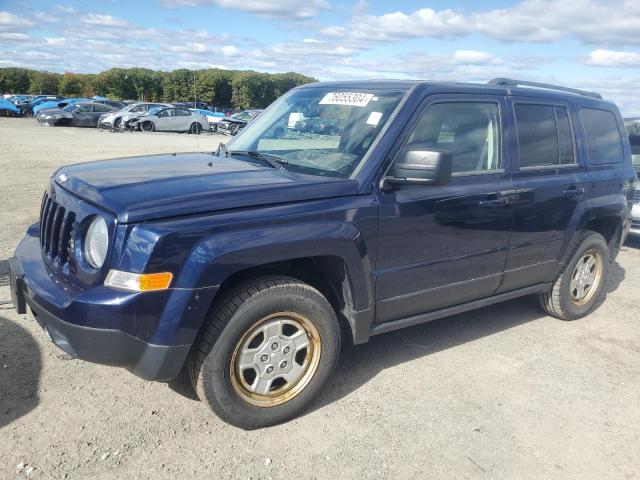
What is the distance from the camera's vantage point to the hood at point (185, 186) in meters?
2.81

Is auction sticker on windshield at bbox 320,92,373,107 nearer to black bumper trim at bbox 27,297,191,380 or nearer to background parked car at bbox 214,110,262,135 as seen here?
black bumper trim at bbox 27,297,191,380

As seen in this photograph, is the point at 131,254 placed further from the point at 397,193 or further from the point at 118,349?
the point at 397,193

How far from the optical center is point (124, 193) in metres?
2.92

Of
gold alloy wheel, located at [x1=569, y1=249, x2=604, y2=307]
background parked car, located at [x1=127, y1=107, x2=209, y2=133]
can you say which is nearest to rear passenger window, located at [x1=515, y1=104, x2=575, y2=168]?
gold alloy wheel, located at [x1=569, y1=249, x2=604, y2=307]

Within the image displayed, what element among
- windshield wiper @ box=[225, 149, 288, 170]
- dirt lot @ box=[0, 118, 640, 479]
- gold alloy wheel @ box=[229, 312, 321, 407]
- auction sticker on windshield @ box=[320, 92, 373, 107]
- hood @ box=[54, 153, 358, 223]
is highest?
auction sticker on windshield @ box=[320, 92, 373, 107]

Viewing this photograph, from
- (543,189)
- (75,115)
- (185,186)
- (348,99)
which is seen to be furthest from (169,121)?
(185,186)

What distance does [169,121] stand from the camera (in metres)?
30.9

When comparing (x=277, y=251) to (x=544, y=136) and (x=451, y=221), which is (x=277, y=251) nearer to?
(x=451, y=221)

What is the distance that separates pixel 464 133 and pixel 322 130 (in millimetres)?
985

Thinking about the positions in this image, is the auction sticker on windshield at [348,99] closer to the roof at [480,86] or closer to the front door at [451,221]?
the roof at [480,86]

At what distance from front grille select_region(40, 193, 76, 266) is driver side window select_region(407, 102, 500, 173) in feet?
6.84

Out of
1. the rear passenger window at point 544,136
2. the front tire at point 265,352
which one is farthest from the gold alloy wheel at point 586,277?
the front tire at point 265,352

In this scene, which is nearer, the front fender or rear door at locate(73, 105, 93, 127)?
the front fender

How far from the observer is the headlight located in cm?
283
